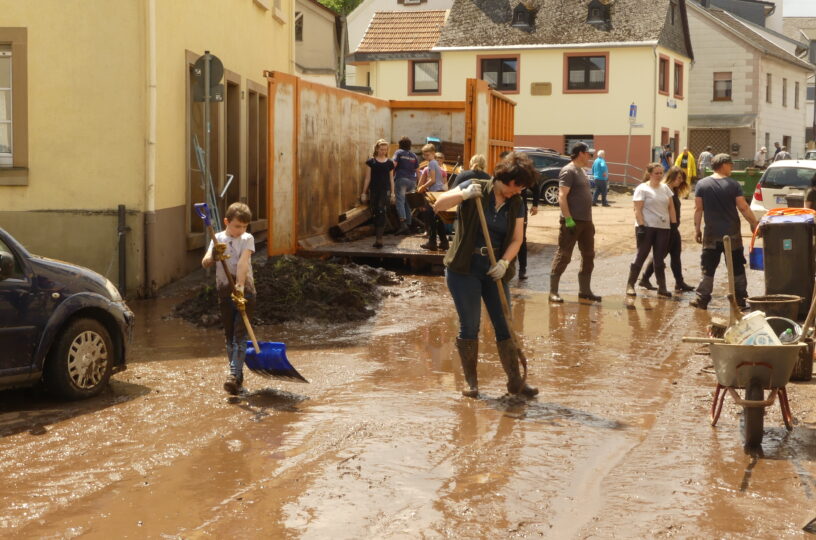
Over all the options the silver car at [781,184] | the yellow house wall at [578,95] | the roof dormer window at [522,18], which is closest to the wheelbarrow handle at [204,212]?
the silver car at [781,184]

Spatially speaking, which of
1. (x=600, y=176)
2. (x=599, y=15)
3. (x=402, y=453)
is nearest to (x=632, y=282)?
(x=402, y=453)

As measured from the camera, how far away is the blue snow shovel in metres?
8.95

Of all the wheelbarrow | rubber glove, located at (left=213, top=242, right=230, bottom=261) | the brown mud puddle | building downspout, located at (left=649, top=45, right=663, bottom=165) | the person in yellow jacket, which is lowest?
the brown mud puddle

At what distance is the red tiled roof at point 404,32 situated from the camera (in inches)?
2002

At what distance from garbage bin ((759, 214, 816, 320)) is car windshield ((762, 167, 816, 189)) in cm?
1216

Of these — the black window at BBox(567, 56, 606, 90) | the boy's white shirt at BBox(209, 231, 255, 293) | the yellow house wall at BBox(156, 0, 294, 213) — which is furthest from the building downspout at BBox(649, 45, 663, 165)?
the boy's white shirt at BBox(209, 231, 255, 293)

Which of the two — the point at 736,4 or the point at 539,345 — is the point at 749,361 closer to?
the point at 539,345

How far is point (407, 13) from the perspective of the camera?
53094mm

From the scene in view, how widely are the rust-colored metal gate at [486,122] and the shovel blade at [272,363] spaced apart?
34.9 ft

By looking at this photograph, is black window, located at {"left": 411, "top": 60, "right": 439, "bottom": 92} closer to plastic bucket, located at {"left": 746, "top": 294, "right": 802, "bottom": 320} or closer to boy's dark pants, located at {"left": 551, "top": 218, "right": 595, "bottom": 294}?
boy's dark pants, located at {"left": 551, "top": 218, "right": 595, "bottom": 294}

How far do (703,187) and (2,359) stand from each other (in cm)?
846

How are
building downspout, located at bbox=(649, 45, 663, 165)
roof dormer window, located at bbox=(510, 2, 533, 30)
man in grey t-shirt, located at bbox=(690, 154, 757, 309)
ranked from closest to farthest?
1. man in grey t-shirt, located at bbox=(690, 154, 757, 309)
2. building downspout, located at bbox=(649, 45, 663, 165)
3. roof dormer window, located at bbox=(510, 2, 533, 30)

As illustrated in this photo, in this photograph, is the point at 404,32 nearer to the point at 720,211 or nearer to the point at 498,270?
the point at 720,211

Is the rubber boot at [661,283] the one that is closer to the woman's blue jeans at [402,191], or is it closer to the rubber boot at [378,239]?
the rubber boot at [378,239]
